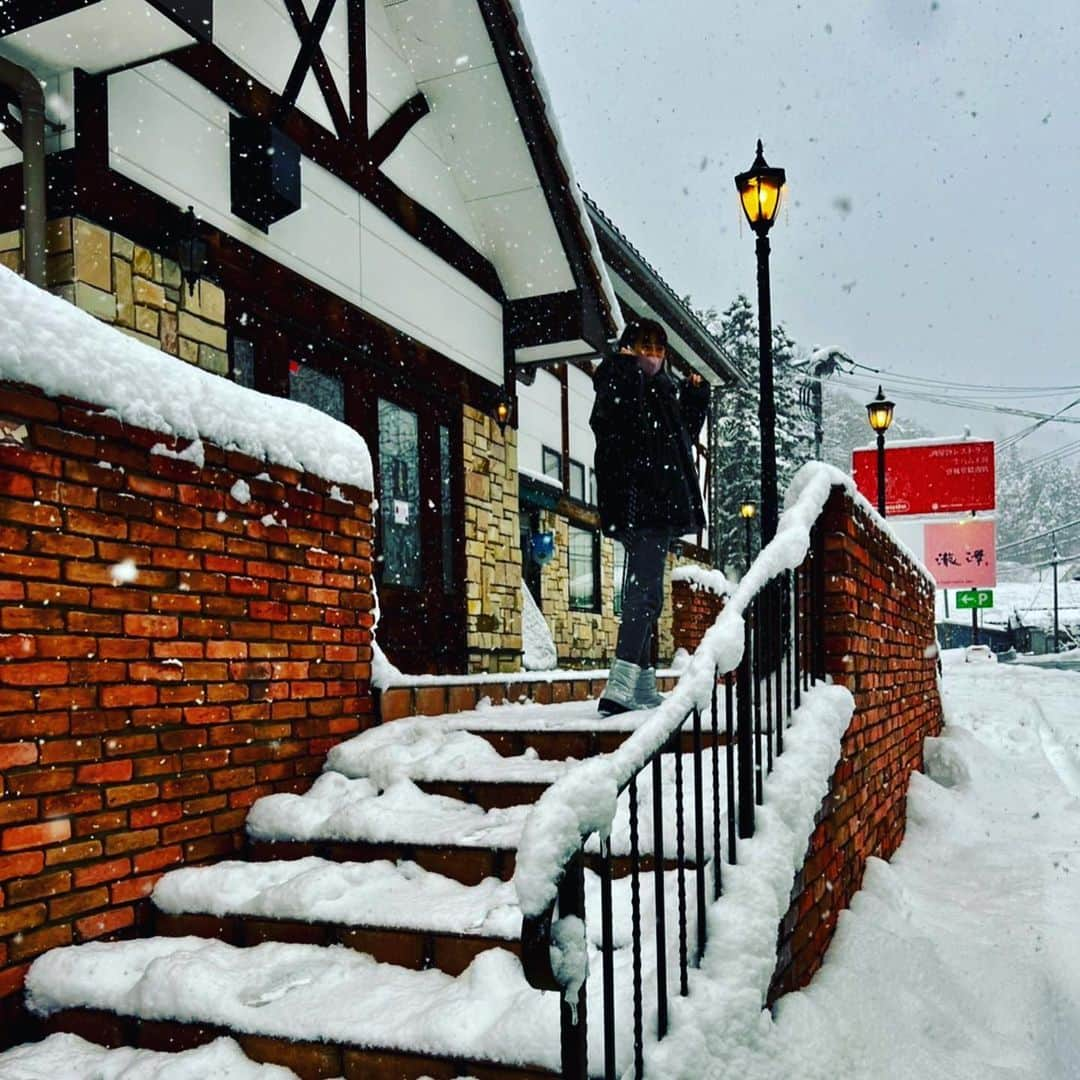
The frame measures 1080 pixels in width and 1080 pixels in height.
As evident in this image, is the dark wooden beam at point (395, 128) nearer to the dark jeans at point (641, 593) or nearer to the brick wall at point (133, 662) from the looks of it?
the brick wall at point (133, 662)

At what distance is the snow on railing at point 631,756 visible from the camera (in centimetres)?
166

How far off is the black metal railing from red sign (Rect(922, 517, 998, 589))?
2263 centimetres

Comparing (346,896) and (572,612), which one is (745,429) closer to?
(572,612)

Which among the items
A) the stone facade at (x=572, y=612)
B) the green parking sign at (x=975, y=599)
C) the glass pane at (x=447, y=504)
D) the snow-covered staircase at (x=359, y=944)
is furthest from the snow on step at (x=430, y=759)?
the green parking sign at (x=975, y=599)

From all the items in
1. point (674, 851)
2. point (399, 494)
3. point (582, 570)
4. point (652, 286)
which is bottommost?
point (674, 851)

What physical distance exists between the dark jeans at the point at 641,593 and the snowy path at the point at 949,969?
1.29m

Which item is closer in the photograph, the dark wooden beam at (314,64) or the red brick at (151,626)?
the red brick at (151,626)

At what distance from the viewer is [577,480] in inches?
→ 523

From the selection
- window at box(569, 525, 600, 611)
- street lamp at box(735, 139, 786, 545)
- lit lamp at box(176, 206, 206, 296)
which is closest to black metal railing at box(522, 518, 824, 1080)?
street lamp at box(735, 139, 786, 545)

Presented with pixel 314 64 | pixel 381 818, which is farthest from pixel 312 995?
pixel 314 64

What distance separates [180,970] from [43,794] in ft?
2.06

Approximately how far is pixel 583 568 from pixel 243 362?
→ 331 inches

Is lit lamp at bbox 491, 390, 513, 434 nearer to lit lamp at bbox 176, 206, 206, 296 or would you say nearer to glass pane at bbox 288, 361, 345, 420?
glass pane at bbox 288, 361, 345, 420

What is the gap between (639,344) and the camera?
3.94 m
